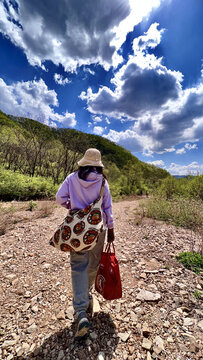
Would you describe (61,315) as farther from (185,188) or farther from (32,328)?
(185,188)

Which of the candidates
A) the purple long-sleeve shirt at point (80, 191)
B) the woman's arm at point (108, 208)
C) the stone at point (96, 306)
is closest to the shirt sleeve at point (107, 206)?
the woman's arm at point (108, 208)

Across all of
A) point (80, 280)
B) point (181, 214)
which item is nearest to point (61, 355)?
point (80, 280)

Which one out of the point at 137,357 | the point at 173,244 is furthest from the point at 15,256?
the point at 173,244

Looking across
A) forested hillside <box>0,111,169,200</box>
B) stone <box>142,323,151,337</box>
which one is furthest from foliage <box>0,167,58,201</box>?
stone <box>142,323,151,337</box>

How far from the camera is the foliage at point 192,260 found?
2.73 m

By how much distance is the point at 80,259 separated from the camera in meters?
1.70

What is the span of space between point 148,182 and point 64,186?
72.7 feet

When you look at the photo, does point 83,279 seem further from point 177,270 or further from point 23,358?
point 177,270

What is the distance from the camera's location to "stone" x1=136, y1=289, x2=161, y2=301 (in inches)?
85.6

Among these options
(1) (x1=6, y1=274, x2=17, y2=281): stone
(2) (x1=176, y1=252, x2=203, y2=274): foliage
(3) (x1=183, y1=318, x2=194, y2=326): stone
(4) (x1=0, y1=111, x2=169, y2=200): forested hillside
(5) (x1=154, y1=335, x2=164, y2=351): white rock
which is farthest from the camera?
(4) (x1=0, y1=111, x2=169, y2=200): forested hillside

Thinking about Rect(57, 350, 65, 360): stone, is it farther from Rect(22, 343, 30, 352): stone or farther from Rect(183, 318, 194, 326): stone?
Rect(183, 318, 194, 326): stone

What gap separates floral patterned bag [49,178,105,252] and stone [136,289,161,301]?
1.41 meters

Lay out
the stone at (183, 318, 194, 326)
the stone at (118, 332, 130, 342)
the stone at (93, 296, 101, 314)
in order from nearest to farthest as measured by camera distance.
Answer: the stone at (118, 332, 130, 342)
the stone at (183, 318, 194, 326)
the stone at (93, 296, 101, 314)

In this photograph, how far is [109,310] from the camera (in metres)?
2.04
